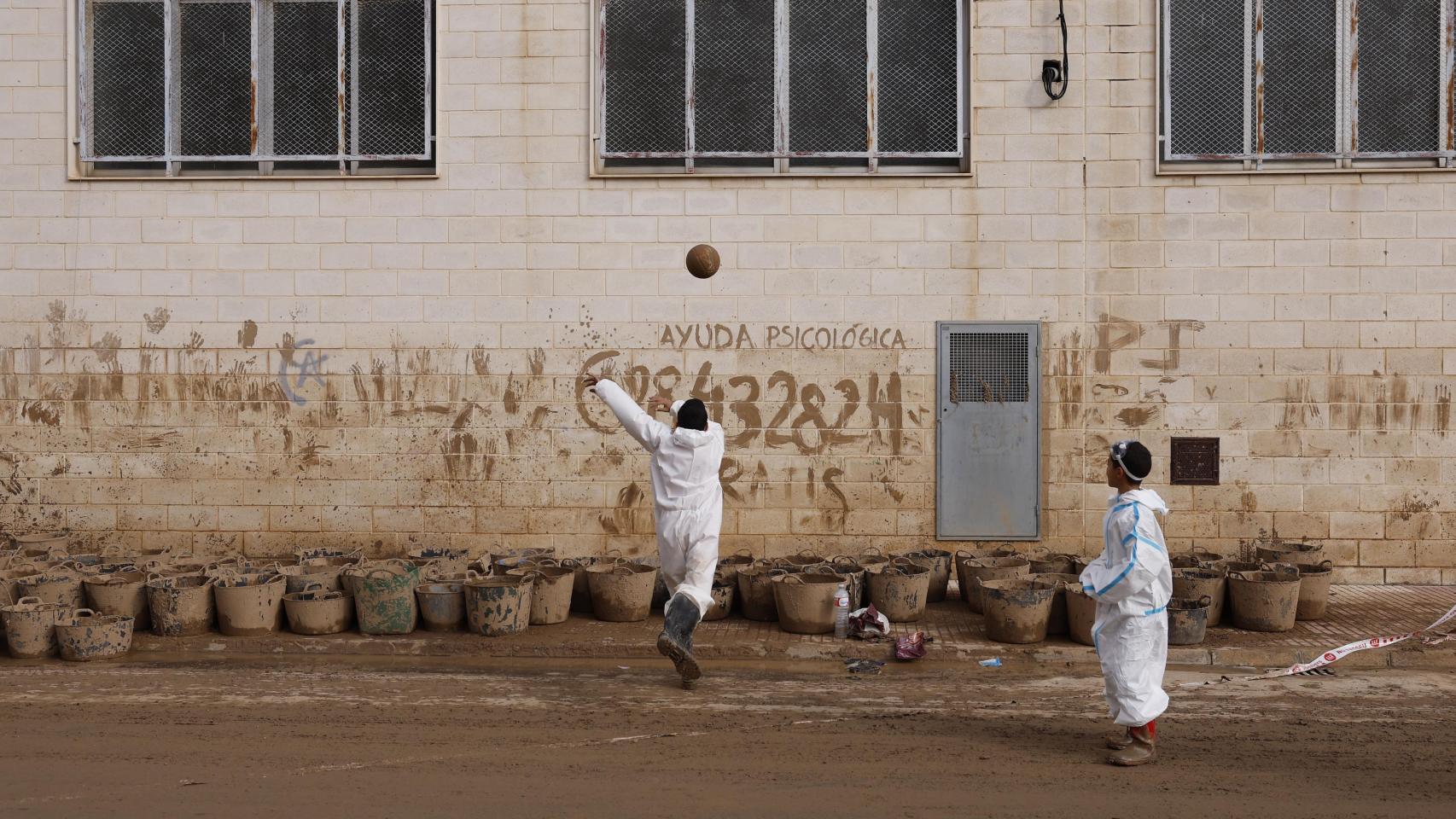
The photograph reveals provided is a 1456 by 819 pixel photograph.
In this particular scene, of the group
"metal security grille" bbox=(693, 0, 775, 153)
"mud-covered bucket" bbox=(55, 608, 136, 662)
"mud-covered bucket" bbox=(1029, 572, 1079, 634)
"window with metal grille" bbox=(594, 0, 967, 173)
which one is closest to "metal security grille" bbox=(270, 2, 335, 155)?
"window with metal grille" bbox=(594, 0, 967, 173)

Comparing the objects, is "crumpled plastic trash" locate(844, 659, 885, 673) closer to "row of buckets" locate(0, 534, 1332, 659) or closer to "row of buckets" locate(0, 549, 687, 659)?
"row of buckets" locate(0, 534, 1332, 659)

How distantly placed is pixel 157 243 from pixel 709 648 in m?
7.14

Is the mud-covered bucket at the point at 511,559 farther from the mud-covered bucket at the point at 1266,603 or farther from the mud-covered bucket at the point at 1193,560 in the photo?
the mud-covered bucket at the point at 1266,603

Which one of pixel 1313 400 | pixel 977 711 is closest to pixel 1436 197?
pixel 1313 400

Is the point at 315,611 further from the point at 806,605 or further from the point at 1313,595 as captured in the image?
the point at 1313,595

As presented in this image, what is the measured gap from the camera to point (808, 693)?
26.5 feet

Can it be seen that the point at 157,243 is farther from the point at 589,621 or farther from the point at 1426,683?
the point at 1426,683

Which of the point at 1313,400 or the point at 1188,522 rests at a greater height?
the point at 1313,400

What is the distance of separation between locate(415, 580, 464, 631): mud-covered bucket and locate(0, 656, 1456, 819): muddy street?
0.49 metres

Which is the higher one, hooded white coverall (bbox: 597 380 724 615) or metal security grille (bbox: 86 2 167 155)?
metal security grille (bbox: 86 2 167 155)

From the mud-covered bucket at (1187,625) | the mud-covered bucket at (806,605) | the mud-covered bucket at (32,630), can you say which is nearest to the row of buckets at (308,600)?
the mud-covered bucket at (32,630)

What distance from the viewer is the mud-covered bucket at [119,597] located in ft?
31.3

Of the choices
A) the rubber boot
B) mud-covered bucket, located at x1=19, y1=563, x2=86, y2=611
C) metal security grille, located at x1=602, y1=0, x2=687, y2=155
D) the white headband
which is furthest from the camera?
metal security grille, located at x1=602, y1=0, x2=687, y2=155

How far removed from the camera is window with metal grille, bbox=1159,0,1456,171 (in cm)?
1173
